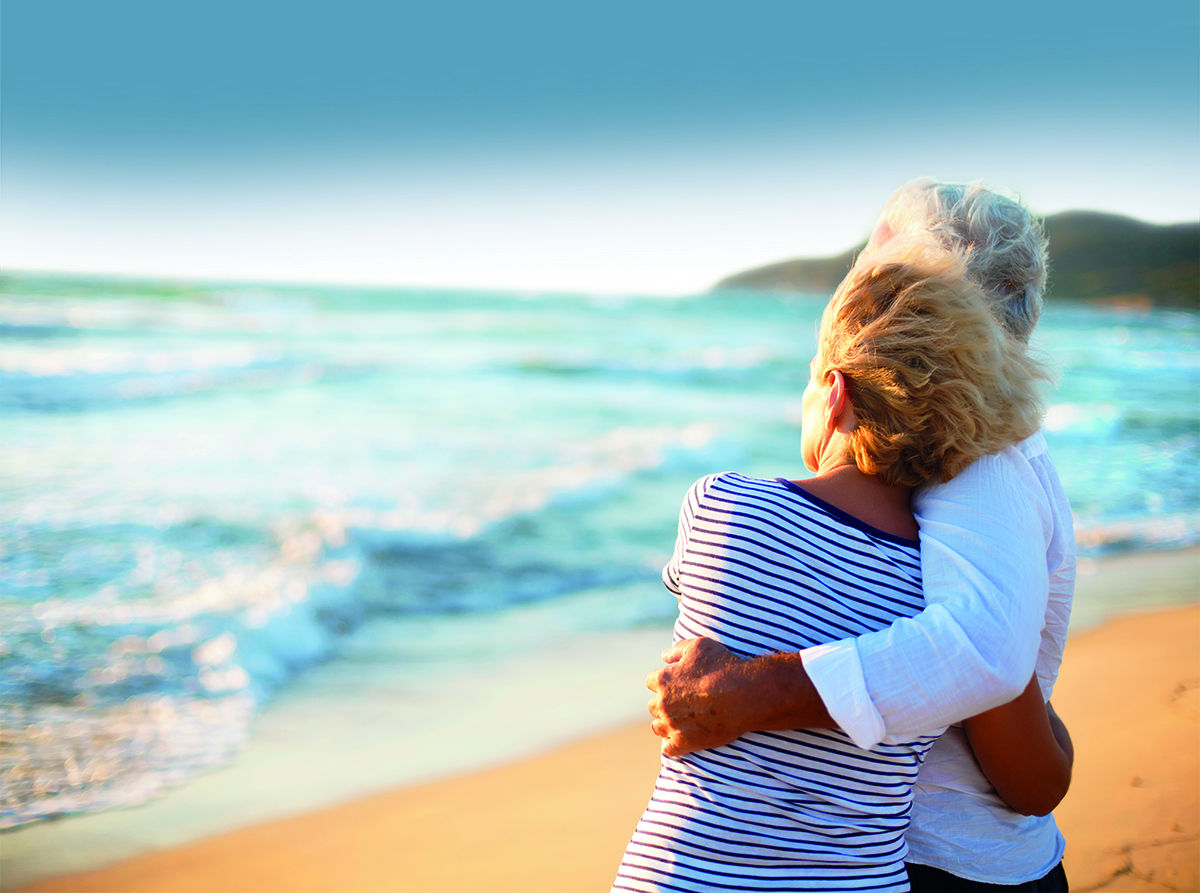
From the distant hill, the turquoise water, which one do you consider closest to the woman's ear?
the turquoise water

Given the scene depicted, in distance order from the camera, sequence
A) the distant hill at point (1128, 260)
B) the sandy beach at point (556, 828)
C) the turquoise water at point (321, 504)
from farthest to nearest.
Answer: the distant hill at point (1128, 260) → the turquoise water at point (321, 504) → the sandy beach at point (556, 828)

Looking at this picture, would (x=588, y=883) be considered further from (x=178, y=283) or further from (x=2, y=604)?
(x=178, y=283)

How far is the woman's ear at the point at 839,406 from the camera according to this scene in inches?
49.8

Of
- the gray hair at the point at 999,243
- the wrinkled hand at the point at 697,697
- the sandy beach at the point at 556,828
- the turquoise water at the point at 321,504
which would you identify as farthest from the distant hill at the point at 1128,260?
the wrinkled hand at the point at 697,697

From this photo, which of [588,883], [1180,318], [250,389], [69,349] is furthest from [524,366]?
[1180,318]

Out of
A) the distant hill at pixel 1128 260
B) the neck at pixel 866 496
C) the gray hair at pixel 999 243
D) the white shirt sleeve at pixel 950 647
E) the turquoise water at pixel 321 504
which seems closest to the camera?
the white shirt sleeve at pixel 950 647

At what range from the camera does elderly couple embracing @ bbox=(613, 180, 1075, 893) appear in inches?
42.7

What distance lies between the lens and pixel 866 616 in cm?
114

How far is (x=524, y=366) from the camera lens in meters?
19.8

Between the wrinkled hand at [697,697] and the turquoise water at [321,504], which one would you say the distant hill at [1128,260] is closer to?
the turquoise water at [321,504]

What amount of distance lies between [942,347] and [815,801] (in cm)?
67

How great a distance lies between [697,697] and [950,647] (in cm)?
34

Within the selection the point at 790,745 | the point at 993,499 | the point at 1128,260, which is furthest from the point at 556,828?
the point at 1128,260

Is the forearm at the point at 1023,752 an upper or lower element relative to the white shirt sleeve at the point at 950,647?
lower
